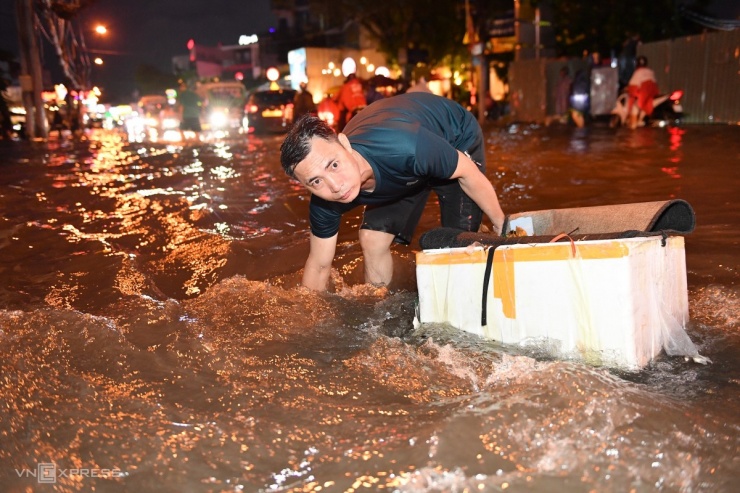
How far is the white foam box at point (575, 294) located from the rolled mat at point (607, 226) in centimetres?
5

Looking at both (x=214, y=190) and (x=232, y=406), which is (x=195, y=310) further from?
(x=214, y=190)

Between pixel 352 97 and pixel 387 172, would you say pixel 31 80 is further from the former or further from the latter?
pixel 387 172

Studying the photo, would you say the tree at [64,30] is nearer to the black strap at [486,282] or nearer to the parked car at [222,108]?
the parked car at [222,108]

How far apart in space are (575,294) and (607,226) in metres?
0.83

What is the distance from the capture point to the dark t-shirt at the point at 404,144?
10.7 feet

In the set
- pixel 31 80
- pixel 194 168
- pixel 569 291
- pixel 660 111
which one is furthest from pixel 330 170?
pixel 31 80

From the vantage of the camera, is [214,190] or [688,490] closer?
[688,490]

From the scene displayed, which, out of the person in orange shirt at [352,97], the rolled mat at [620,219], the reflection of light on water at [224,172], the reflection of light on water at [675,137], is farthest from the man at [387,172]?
the person in orange shirt at [352,97]

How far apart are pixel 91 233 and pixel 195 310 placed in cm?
300

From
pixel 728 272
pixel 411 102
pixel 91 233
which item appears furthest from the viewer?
pixel 91 233

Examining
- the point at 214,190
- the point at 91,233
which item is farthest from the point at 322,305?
the point at 214,190

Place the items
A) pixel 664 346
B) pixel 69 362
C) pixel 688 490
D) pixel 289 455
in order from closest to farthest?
pixel 688 490 < pixel 289 455 < pixel 664 346 < pixel 69 362

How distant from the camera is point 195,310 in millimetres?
3883

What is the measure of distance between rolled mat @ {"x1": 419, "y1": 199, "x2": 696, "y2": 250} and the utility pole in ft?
72.6
